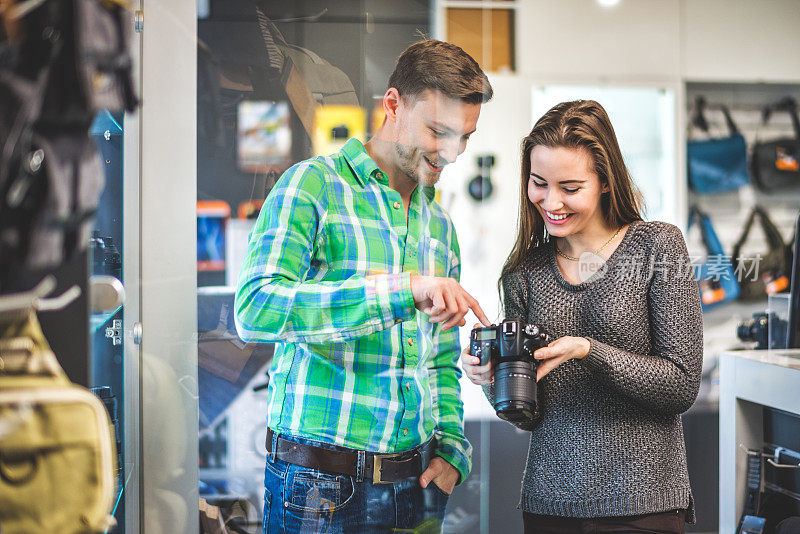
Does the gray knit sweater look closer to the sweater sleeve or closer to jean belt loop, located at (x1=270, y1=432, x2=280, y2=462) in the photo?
the sweater sleeve

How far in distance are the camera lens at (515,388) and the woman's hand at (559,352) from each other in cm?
2

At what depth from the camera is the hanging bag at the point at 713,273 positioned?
1.82 metres

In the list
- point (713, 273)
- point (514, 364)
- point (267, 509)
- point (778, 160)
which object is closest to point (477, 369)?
point (514, 364)

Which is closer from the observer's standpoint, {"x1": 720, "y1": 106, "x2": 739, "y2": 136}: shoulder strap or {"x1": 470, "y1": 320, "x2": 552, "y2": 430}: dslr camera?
{"x1": 470, "y1": 320, "x2": 552, "y2": 430}: dslr camera

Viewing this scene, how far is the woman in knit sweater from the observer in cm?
108

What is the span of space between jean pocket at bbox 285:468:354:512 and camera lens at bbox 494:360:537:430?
268 mm

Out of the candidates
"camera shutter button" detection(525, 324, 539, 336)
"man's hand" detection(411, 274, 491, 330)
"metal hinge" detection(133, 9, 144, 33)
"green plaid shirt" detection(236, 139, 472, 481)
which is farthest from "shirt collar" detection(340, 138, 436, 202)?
"metal hinge" detection(133, 9, 144, 33)

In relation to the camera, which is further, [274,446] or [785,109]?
[785,109]

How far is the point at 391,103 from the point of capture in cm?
121

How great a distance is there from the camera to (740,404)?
1.77 meters

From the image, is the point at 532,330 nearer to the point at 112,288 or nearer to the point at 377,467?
the point at 377,467

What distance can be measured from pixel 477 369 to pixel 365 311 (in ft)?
0.69

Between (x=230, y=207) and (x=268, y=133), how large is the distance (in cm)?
15

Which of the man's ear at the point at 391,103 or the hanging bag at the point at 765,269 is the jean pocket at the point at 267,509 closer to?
the man's ear at the point at 391,103
